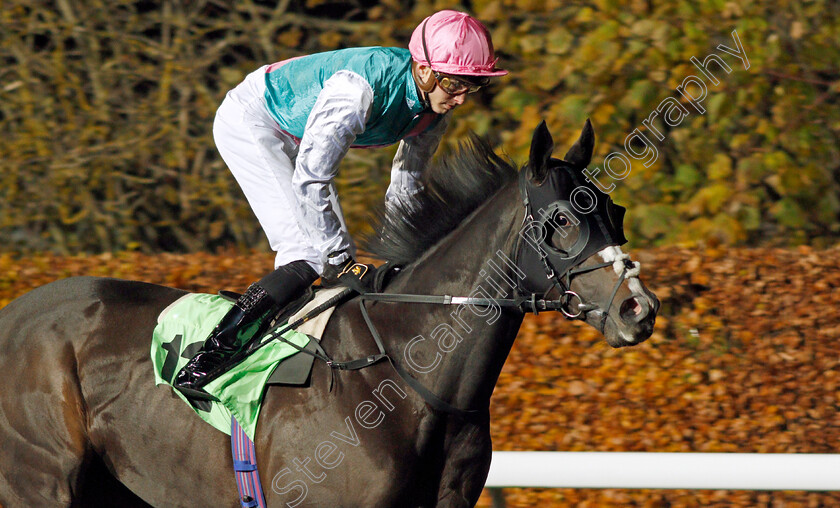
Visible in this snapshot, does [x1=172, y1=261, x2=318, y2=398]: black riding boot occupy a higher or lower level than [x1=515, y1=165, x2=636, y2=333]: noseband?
lower

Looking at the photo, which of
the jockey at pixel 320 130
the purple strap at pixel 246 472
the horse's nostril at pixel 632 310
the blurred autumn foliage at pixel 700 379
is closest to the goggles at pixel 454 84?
the jockey at pixel 320 130

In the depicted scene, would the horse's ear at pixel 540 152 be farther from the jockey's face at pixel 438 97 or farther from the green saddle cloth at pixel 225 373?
the green saddle cloth at pixel 225 373

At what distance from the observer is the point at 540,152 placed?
8.38 ft

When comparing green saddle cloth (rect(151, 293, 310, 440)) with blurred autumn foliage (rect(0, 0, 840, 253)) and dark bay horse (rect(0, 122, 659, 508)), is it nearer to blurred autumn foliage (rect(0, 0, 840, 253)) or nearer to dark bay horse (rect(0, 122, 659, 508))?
dark bay horse (rect(0, 122, 659, 508))

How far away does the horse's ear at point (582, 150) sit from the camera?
2662mm

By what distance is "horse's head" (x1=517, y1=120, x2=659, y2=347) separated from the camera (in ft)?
8.00

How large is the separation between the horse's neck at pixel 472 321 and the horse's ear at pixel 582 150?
0.60 ft

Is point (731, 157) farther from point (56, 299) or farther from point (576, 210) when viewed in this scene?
point (56, 299)

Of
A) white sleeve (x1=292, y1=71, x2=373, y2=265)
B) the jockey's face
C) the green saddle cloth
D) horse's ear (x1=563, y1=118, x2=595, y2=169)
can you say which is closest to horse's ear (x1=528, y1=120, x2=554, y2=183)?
horse's ear (x1=563, y1=118, x2=595, y2=169)

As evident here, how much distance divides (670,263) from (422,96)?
7.34 ft

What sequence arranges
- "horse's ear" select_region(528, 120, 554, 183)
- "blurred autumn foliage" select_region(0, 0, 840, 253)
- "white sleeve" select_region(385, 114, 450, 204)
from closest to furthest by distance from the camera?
"horse's ear" select_region(528, 120, 554, 183)
"white sleeve" select_region(385, 114, 450, 204)
"blurred autumn foliage" select_region(0, 0, 840, 253)

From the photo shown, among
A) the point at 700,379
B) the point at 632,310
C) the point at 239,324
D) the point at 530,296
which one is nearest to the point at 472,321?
the point at 530,296

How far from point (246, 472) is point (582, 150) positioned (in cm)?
131

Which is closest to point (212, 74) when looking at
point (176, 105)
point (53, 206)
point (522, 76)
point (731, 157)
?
point (176, 105)
